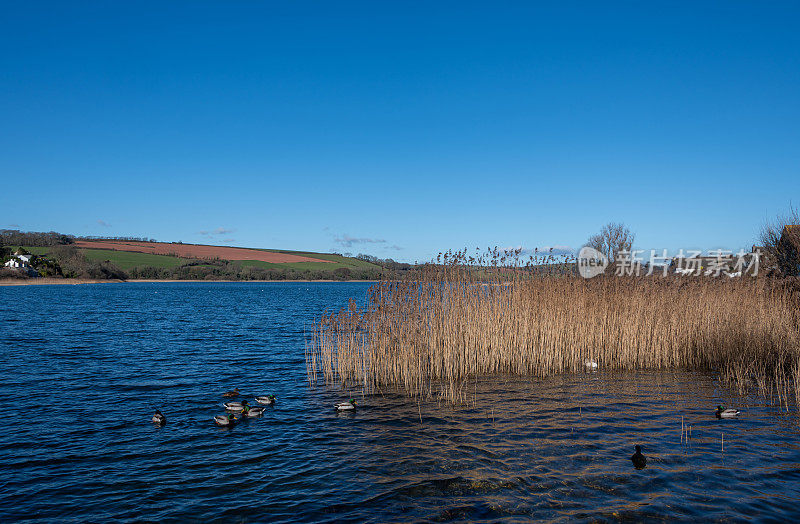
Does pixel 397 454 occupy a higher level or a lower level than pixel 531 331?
lower

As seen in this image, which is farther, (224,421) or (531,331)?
(531,331)

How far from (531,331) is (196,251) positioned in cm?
12723

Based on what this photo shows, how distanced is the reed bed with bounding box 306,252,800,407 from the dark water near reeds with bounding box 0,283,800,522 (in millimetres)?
Result: 924

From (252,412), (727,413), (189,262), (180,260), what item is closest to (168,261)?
(180,260)

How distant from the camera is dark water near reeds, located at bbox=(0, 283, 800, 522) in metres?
6.41

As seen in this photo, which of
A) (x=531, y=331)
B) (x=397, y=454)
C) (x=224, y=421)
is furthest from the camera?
(x=531, y=331)

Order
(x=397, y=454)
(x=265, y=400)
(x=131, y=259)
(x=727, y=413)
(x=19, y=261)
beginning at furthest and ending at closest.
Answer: (x=131, y=259) < (x=19, y=261) < (x=265, y=400) < (x=727, y=413) < (x=397, y=454)

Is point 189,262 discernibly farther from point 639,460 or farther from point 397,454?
point 639,460

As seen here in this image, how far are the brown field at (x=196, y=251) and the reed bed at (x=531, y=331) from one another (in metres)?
119

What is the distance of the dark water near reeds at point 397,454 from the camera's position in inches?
252

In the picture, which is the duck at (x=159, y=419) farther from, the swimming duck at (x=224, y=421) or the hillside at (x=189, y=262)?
the hillside at (x=189, y=262)

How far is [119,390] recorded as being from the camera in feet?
43.9

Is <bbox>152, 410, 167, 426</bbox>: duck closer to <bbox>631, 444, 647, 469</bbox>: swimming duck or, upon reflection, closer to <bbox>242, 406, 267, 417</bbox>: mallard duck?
<bbox>242, 406, 267, 417</bbox>: mallard duck

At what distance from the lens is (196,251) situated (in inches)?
4978
